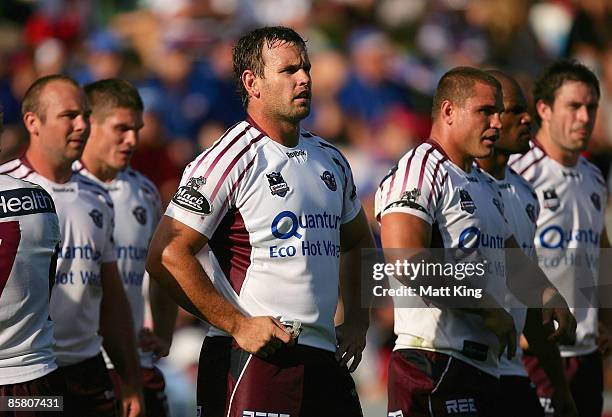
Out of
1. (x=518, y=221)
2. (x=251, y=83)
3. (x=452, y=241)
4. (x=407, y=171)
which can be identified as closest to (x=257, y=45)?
(x=251, y=83)

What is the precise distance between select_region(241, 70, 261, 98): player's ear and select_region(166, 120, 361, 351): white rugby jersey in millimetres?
238

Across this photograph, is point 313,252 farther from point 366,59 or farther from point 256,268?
point 366,59

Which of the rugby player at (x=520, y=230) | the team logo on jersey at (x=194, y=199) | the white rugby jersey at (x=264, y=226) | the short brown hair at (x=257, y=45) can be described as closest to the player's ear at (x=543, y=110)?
the rugby player at (x=520, y=230)

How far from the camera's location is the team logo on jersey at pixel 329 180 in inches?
268

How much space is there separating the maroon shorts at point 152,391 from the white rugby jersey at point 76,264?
3.01 feet

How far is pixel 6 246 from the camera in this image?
6230 mm

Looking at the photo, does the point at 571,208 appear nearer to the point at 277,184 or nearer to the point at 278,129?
the point at 278,129

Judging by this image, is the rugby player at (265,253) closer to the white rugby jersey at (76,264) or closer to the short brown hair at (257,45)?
the short brown hair at (257,45)

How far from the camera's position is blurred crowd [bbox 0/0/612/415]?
14516 millimetres

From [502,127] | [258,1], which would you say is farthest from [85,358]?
[258,1]

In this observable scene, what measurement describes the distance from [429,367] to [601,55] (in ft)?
32.9

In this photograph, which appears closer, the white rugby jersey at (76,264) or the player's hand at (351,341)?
the player's hand at (351,341)

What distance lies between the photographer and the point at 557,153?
9766 mm

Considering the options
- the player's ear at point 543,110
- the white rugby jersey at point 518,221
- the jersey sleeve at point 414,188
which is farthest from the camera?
the player's ear at point 543,110
